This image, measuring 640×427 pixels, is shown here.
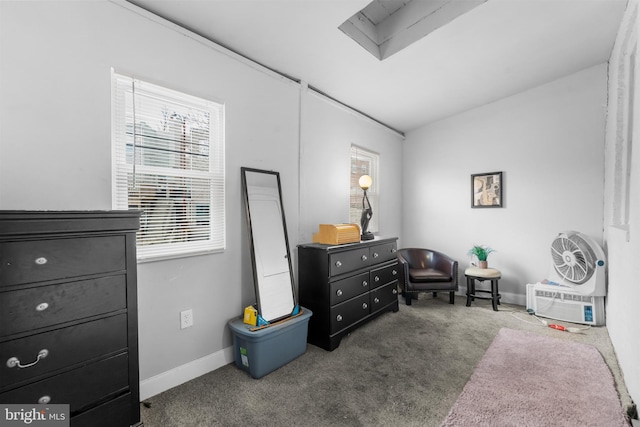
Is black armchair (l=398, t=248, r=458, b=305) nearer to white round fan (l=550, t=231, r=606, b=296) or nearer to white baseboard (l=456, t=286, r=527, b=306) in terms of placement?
white baseboard (l=456, t=286, r=527, b=306)

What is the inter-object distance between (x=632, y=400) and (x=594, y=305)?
1.71 meters

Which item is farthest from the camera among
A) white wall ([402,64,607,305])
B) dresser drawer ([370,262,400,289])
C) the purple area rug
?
white wall ([402,64,607,305])

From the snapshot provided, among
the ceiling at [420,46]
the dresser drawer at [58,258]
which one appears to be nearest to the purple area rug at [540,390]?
the dresser drawer at [58,258]

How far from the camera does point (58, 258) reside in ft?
4.13

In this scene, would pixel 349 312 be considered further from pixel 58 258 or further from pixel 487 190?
pixel 487 190

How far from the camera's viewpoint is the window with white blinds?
190 centimetres

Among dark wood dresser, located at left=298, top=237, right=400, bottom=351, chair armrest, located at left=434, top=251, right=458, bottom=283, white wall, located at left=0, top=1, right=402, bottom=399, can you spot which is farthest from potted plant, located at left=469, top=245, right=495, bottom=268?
white wall, located at left=0, top=1, right=402, bottom=399

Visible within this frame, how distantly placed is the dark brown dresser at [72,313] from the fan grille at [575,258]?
4144mm

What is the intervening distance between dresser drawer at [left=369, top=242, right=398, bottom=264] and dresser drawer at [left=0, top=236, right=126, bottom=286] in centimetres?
241

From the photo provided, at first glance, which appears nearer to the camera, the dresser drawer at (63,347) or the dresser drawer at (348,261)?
the dresser drawer at (63,347)

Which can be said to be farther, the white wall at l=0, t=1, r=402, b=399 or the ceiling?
the ceiling

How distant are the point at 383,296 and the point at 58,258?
2.97m

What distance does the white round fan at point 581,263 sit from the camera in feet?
10.5

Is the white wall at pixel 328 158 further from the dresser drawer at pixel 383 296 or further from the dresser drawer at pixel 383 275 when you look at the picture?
the dresser drawer at pixel 383 296
